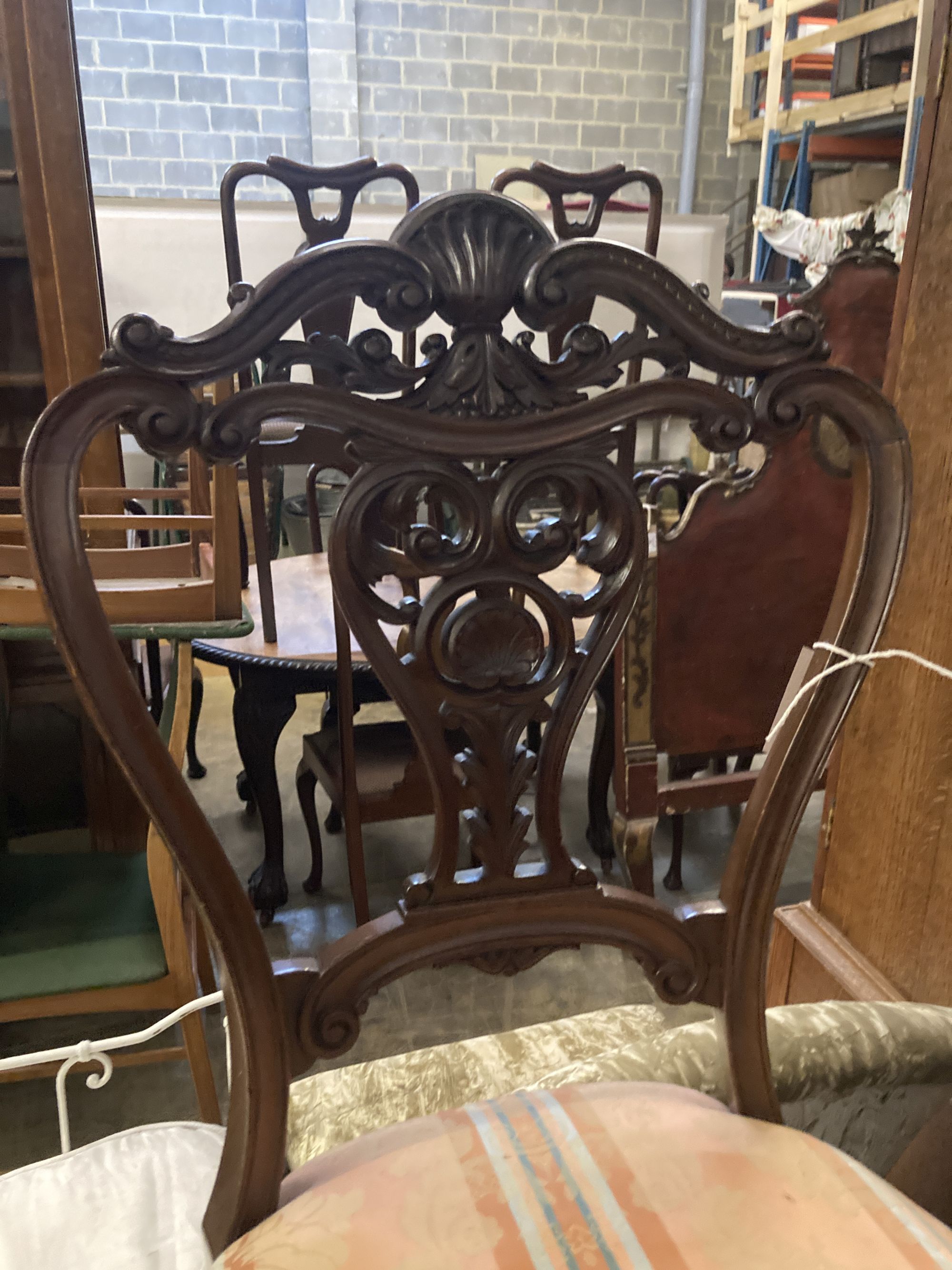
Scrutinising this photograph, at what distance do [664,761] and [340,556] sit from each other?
215cm

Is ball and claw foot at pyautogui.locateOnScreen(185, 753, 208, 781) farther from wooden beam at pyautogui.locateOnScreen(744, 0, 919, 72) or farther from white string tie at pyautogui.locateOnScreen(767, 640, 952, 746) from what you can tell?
wooden beam at pyautogui.locateOnScreen(744, 0, 919, 72)

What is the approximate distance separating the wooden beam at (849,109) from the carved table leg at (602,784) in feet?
9.64

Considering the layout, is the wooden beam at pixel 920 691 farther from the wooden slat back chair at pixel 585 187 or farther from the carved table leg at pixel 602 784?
the carved table leg at pixel 602 784

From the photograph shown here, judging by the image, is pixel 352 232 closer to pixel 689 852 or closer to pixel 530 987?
pixel 689 852

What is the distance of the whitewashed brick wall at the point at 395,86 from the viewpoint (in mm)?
4340

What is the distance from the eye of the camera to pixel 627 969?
1.66m

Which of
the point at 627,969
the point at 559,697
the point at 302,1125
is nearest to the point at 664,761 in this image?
the point at 627,969

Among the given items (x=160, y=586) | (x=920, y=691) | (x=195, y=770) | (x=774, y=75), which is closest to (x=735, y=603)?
(x=920, y=691)

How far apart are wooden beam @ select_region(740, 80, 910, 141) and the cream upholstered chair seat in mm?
4037

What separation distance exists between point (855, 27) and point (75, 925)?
4.07m

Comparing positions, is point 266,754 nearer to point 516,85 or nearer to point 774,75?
point 774,75

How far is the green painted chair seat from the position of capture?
3.67 ft

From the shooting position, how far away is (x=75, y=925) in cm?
119

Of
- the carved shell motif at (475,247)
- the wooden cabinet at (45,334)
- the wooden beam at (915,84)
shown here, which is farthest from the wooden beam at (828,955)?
the wooden beam at (915,84)
